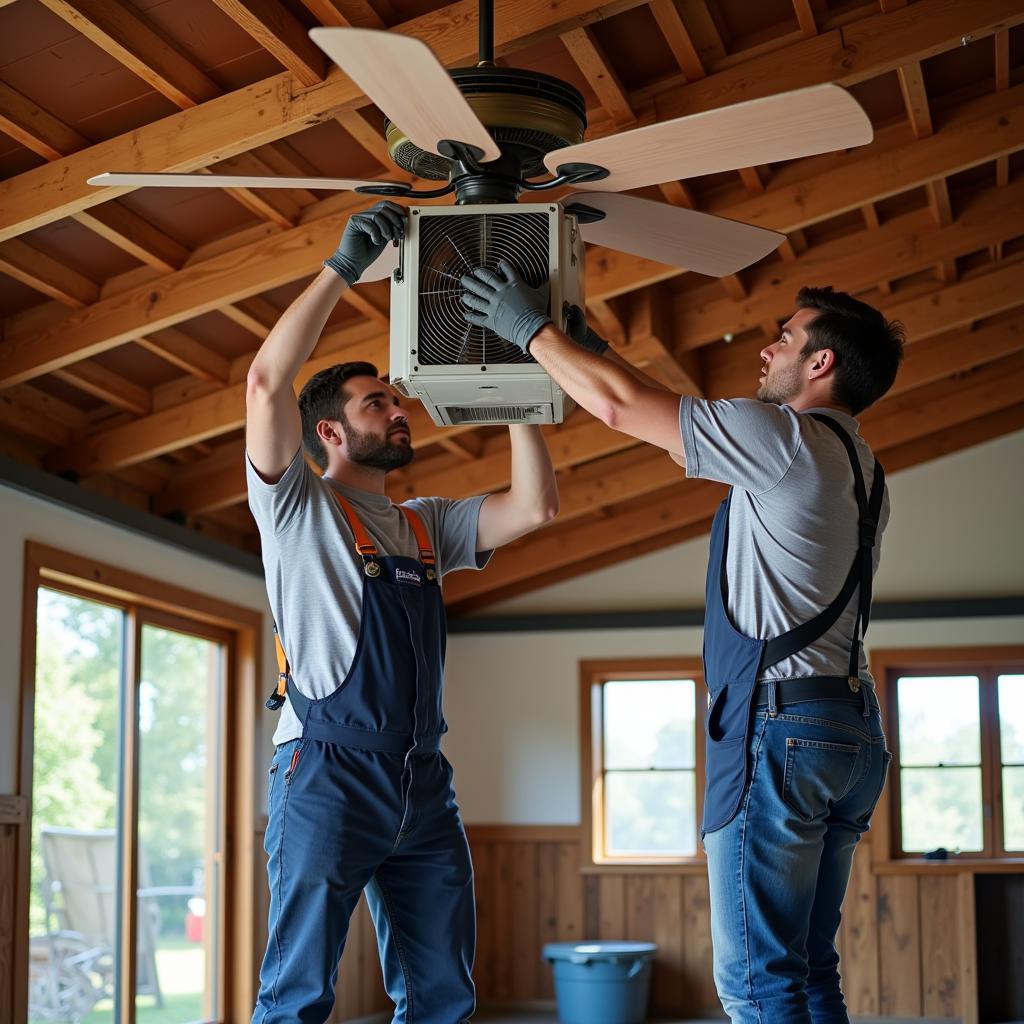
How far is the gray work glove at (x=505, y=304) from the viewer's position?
2.23 meters

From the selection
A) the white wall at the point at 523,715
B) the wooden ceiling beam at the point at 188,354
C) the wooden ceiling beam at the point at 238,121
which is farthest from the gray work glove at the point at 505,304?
the white wall at the point at 523,715

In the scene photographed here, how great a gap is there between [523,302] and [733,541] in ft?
1.74

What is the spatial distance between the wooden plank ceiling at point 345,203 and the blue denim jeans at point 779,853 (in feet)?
6.14

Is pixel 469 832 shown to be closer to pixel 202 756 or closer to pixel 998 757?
pixel 202 756

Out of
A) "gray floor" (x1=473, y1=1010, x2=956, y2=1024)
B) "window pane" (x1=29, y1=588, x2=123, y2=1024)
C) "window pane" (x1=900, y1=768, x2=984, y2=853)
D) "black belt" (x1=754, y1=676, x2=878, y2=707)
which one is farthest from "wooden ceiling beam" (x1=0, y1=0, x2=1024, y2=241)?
"gray floor" (x1=473, y1=1010, x2=956, y2=1024)

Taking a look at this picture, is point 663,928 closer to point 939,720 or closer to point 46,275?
point 939,720

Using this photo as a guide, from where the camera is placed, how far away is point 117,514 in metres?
5.45

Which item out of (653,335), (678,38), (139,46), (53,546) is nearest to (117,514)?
(53,546)

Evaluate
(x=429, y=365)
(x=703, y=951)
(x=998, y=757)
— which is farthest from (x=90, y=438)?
(x=998, y=757)

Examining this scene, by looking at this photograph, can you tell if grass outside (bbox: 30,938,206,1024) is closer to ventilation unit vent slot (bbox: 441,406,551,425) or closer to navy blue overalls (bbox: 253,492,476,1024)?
navy blue overalls (bbox: 253,492,476,1024)

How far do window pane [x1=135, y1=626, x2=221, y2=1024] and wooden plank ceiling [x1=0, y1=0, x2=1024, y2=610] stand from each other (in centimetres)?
67

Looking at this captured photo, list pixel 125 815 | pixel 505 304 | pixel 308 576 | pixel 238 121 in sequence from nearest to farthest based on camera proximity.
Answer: pixel 505 304 < pixel 308 576 < pixel 238 121 < pixel 125 815

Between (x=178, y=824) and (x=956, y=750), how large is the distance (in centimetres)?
411

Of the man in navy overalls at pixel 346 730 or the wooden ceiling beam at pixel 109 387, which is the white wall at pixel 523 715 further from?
the man in navy overalls at pixel 346 730
